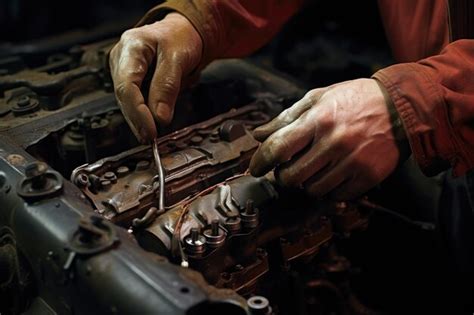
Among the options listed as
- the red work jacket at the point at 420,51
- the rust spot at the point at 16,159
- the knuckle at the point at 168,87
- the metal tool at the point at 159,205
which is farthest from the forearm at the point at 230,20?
the rust spot at the point at 16,159

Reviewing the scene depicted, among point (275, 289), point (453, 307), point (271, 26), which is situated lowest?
point (453, 307)

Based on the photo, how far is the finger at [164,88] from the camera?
5.74 feet

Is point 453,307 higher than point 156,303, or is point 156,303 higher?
point 156,303

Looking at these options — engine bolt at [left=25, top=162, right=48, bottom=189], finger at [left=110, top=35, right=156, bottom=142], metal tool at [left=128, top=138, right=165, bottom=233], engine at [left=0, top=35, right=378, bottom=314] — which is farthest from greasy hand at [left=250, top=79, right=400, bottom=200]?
engine bolt at [left=25, top=162, right=48, bottom=189]

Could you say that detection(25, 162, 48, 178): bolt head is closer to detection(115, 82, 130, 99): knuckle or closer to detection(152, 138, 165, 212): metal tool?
detection(152, 138, 165, 212): metal tool

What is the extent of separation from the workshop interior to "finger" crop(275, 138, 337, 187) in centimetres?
10

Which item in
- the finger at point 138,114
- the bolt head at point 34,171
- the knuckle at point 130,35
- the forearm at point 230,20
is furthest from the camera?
the forearm at point 230,20

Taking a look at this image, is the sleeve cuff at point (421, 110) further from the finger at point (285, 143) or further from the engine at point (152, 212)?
the engine at point (152, 212)

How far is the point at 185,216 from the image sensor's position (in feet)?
5.05

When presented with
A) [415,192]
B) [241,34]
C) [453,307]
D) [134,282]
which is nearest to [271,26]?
[241,34]

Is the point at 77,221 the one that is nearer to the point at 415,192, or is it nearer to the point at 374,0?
the point at 415,192

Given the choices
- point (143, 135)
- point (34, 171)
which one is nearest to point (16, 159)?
point (34, 171)

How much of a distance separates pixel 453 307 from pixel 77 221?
1.39m

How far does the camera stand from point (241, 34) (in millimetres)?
2111
